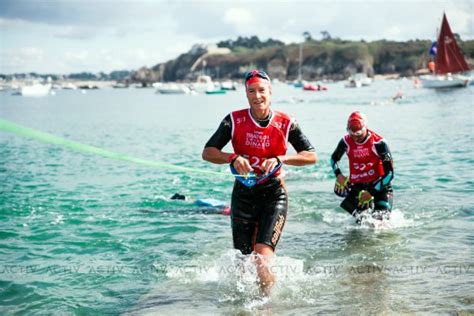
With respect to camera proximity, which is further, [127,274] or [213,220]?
[213,220]

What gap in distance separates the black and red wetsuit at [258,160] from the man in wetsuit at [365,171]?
3.72 m

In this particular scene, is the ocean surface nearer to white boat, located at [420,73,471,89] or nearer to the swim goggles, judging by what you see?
the swim goggles

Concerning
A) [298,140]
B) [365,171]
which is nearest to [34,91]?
[365,171]

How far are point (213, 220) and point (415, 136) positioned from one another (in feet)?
60.6

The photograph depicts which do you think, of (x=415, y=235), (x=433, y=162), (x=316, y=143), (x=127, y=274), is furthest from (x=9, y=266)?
(x=316, y=143)

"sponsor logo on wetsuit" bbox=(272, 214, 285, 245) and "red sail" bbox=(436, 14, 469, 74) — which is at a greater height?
"red sail" bbox=(436, 14, 469, 74)

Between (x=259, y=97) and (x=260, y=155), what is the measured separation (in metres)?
0.69

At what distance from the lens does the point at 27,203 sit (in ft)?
49.8

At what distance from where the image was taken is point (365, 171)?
10.6 meters

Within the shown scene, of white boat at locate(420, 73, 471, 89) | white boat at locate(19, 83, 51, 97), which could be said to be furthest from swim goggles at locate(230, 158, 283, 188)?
white boat at locate(19, 83, 51, 97)

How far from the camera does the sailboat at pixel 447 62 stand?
7119 centimetres

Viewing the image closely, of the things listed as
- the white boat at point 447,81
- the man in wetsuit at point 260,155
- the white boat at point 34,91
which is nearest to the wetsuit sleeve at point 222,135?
the man in wetsuit at point 260,155

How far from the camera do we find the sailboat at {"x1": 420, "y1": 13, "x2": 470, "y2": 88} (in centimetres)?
7119

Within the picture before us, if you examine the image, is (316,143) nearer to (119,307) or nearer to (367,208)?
(367,208)
